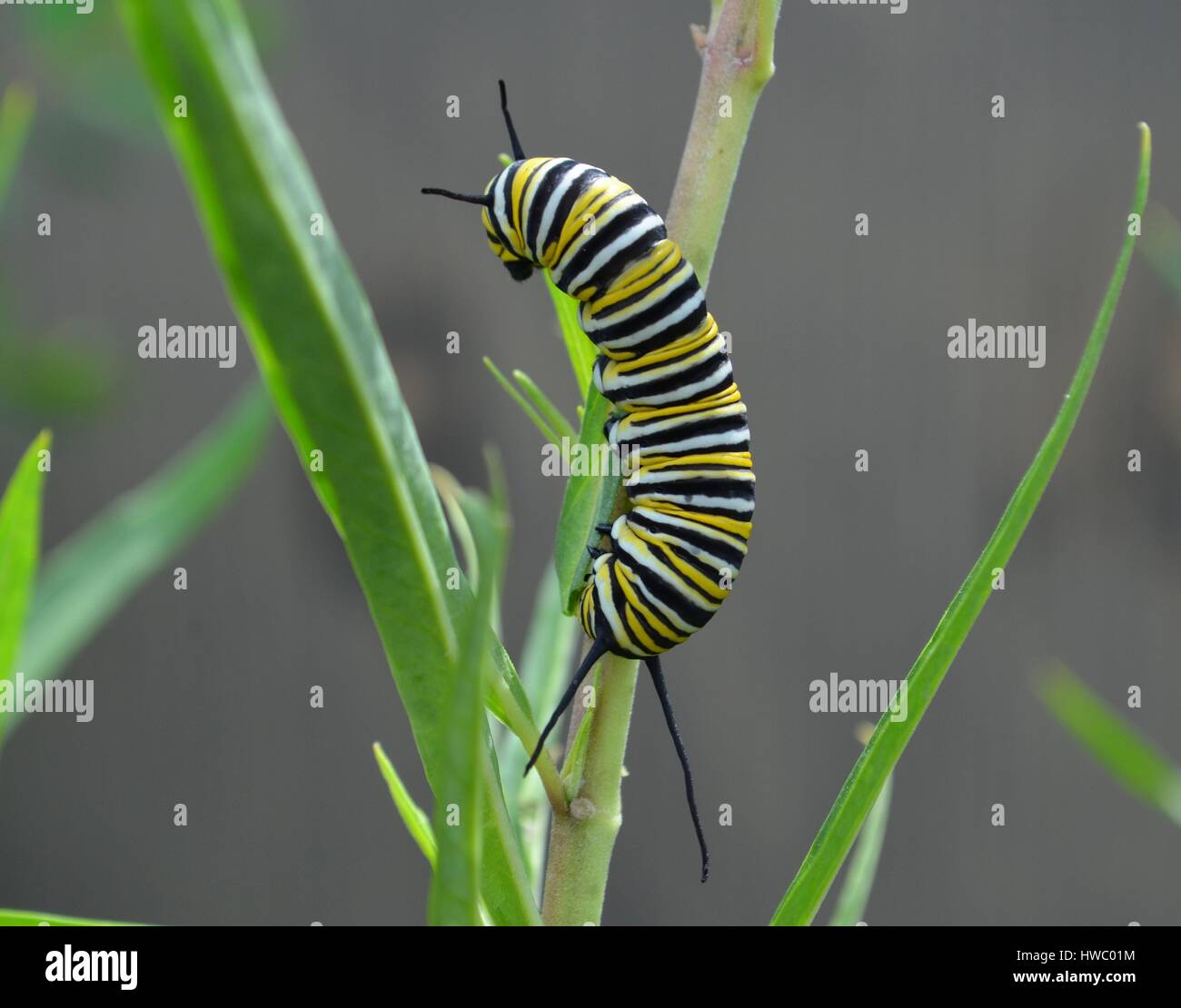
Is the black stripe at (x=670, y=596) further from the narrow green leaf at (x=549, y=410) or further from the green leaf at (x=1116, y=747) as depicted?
the green leaf at (x=1116, y=747)

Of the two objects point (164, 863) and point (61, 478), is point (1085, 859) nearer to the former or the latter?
point (164, 863)

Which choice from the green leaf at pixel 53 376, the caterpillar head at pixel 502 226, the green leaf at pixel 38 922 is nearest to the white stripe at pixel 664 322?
the caterpillar head at pixel 502 226

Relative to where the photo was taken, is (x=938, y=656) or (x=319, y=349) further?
(x=938, y=656)

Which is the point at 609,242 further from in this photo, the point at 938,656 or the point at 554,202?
the point at 938,656

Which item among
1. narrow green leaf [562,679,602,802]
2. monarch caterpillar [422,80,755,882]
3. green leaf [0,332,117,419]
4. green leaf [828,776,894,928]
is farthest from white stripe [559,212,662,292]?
green leaf [0,332,117,419]

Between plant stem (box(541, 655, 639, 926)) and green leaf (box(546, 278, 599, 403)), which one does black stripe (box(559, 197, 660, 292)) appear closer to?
green leaf (box(546, 278, 599, 403))

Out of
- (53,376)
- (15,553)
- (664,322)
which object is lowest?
(15,553)

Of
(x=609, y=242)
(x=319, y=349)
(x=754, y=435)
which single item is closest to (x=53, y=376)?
(x=754, y=435)
